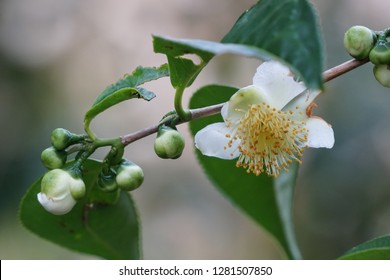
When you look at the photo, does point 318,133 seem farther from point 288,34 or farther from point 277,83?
point 288,34

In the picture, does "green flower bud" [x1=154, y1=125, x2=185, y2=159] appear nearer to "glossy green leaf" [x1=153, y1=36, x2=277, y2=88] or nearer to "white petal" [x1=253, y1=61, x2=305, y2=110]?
"glossy green leaf" [x1=153, y1=36, x2=277, y2=88]

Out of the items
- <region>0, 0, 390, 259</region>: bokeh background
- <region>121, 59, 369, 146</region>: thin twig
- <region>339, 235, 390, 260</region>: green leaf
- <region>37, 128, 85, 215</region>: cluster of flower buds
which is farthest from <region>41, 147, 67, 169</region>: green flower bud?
<region>0, 0, 390, 259</region>: bokeh background

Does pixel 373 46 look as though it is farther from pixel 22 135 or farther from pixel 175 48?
pixel 22 135

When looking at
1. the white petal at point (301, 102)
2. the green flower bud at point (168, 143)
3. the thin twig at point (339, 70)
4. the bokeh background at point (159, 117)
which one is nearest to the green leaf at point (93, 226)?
the green flower bud at point (168, 143)

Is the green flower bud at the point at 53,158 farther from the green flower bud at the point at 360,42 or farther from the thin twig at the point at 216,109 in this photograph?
the green flower bud at the point at 360,42

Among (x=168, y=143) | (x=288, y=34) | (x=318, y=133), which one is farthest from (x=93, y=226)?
(x=288, y=34)

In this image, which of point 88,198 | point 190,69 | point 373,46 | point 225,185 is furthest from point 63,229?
point 373,46
